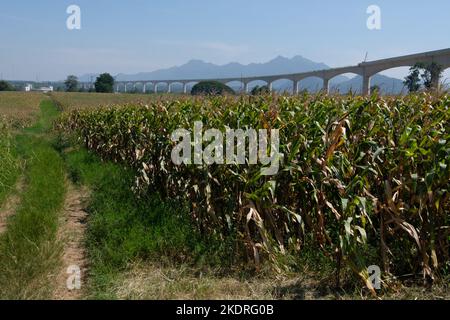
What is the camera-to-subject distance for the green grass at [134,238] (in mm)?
4395

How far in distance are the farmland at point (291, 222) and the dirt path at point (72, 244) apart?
0.09 m

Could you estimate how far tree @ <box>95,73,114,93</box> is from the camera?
323 feet

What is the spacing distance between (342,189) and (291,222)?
3.42 ft

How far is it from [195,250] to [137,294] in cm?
99

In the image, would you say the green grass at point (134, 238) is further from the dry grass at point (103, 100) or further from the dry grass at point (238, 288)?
the dry grass at point (103, 100)

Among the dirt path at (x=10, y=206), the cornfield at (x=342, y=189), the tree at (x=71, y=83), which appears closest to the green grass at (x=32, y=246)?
the dirt path at (x=10, y=206)

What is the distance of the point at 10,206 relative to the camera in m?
7.00

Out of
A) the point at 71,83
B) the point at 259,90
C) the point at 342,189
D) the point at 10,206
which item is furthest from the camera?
the point at 71,83

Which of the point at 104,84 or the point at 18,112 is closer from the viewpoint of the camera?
the point at 18,112

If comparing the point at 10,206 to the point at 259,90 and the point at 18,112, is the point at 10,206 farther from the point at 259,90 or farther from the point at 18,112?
the point at 18,112

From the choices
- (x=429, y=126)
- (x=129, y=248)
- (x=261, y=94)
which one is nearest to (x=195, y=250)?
(x=129, y=248)

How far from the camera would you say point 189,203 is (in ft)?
18.9

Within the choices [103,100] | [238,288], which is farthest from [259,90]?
[103,100]

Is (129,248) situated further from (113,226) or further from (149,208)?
(149,208)
